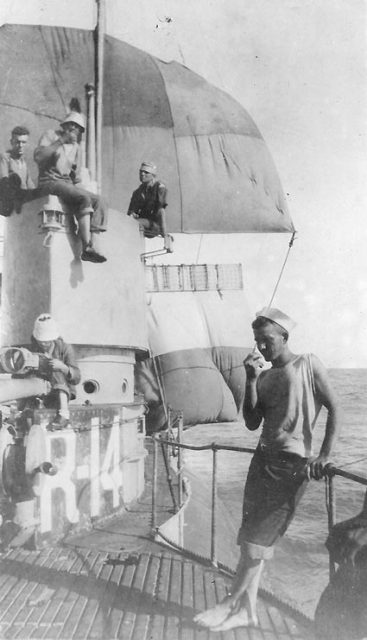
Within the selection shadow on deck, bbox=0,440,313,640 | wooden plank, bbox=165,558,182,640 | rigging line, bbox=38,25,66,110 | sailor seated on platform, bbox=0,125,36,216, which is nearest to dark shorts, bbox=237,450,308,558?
shadow on deck, bbox=0,440,313,640

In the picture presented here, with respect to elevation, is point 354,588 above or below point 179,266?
below

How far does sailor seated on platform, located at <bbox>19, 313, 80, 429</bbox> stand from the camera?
18.2ft

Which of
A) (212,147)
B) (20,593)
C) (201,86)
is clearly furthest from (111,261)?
(201,86)

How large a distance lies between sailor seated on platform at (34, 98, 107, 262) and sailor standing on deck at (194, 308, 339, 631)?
3507 mm

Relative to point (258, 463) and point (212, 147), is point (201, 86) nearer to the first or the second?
point (212, 147)

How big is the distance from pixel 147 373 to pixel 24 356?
13740 millimetres

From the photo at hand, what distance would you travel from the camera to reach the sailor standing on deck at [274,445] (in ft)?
10.7

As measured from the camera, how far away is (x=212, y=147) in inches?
676

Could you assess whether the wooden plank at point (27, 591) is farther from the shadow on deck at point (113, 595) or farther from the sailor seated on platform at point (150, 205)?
the sailor seated on platform at point (150, 205)

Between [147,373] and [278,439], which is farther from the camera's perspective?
[147,373]

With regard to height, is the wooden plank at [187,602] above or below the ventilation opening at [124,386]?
below

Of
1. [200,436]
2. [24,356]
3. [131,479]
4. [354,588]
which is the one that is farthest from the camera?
[200,436]

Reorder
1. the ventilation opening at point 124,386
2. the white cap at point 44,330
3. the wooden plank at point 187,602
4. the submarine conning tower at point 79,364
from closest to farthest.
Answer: the wooden plank at point 187,602
the submarine conning tower at point 79,364
the white cap at point 44,330
the ventilation opening at point 124,386

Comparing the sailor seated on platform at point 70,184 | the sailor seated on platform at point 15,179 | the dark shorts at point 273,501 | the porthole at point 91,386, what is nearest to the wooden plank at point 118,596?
the dark shorts at point 273,501
